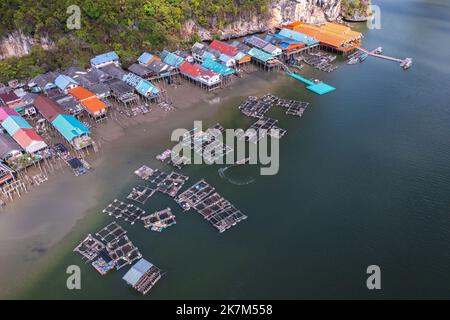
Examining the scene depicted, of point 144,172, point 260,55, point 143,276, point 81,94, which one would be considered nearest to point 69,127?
point 81,94

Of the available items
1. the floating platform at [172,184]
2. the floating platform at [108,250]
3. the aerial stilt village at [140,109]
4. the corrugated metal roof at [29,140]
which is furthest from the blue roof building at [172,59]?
the floating platform at [108,250]

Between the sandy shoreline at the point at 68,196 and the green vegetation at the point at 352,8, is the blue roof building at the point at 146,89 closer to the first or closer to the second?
the sandy shoreline at the point at 68,196

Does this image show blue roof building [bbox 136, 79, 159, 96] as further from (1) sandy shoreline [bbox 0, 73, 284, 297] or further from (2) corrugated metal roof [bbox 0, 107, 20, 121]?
(2) corrugated metal roof [bbox 0, 107, 20, 121]

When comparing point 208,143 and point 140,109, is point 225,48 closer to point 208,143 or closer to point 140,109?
point 140,109

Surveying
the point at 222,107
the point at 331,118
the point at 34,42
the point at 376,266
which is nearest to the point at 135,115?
the point at 222,107

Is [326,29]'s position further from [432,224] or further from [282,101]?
[432,224]
